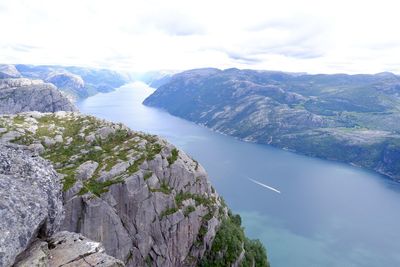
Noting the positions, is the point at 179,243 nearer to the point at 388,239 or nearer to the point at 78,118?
the point at 78,118

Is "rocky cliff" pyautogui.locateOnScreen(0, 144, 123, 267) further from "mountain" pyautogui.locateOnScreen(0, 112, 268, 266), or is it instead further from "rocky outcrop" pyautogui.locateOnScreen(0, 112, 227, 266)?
"rocky outcrop" pyautogui.locateOnScreen(0, 112, 227, 266)

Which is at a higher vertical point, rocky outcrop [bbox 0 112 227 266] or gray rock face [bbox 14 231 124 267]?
gray rock face [bbox 14 231 124 267]

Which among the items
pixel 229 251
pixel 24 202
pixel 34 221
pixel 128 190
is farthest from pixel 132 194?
pixel 24 202

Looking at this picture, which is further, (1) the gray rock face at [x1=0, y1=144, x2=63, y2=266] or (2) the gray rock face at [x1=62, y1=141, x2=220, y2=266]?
(2) the gray rock face at [x1=62, y1=141, x2=220, y2=266]

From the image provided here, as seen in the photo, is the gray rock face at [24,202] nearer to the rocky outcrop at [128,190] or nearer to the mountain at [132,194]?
the mountain at [132,194]

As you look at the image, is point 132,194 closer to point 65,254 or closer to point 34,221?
point 65,254

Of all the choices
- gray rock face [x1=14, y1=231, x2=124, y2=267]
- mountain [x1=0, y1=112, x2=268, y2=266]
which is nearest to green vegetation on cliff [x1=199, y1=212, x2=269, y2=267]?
mountain [x1=0, y1=112, x2=268, y2=266]

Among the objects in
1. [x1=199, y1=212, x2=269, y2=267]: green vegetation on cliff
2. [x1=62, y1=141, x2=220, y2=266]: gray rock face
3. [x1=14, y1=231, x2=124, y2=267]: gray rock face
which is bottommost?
[x1=199, y1=212, x2=269, y2=267]: green vegetation on cliff
